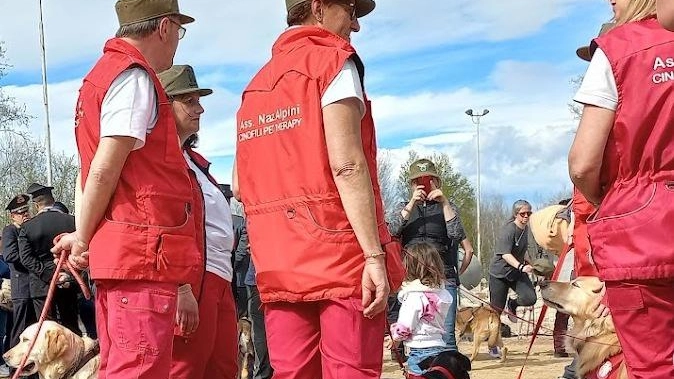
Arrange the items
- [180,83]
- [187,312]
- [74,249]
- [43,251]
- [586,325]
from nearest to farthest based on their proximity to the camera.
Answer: [74,249]
[187,312]
[586,325]
[180,83]
[43,251]

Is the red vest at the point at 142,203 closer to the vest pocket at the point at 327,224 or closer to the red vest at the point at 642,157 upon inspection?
the vest pocket at the point at 327,224

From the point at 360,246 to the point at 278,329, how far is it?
453 millimetres

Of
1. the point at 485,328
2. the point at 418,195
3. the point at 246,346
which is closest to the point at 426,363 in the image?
the point at 418,195

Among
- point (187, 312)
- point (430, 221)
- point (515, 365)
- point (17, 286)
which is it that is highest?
point (430, 221)

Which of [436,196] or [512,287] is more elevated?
[436,196]

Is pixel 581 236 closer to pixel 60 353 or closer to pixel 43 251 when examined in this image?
pixel 60 353

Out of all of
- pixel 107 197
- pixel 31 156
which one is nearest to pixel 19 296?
pixel 107 197

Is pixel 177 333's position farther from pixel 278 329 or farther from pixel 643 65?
pixel 643 65

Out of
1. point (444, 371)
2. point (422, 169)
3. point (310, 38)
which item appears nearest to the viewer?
point (310, 38)

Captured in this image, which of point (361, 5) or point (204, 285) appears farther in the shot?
point (204, 285)

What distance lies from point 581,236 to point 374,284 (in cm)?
146

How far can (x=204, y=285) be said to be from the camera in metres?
3.77

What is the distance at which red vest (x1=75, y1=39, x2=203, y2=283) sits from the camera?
8.96 feet

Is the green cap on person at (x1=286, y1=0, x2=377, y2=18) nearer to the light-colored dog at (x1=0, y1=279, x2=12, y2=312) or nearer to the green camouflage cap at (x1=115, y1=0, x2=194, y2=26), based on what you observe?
the green camouflage cap at (x1=115, y1=0, x2=194, y2=26)
